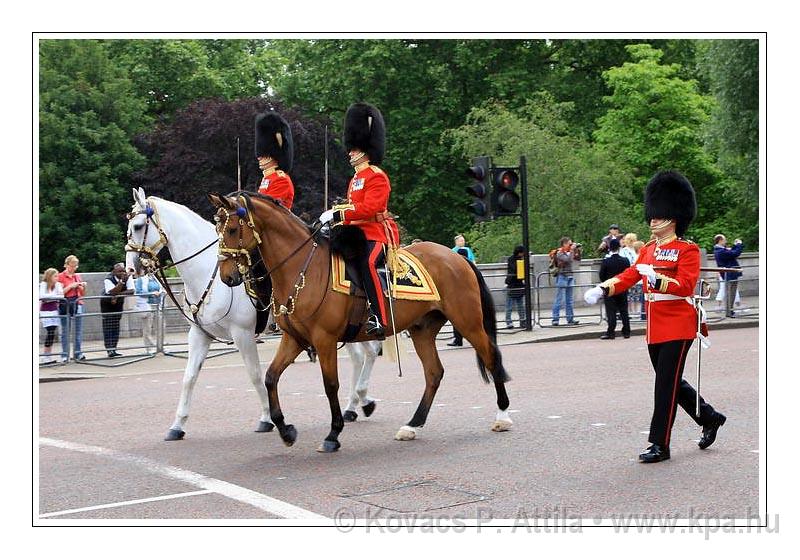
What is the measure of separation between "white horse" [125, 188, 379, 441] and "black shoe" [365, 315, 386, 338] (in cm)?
122

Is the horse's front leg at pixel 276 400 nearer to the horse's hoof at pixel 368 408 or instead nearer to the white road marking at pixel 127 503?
the white road marking at pixel 127 503

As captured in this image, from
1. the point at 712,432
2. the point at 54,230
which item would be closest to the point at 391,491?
the point at 712,432

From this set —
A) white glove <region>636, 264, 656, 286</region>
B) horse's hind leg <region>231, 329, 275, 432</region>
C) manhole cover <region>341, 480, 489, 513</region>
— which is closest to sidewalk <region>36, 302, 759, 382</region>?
horse's hind leg <region>231, 329, 275, 432</region>

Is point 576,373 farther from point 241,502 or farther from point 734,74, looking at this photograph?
point 734,74

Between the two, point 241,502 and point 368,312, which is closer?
point 241,502

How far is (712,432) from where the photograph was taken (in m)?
8.94

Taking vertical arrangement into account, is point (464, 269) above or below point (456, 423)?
above

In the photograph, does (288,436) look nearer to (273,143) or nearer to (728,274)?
(273,143)

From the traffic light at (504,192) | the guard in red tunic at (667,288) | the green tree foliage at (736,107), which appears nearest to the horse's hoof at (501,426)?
the guard in red tunic at (667,288)

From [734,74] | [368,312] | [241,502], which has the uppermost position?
[734,74]

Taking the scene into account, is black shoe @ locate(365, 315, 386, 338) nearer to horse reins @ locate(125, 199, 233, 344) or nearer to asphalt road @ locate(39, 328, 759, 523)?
asphalt road @ locate(39, 328, 759, 523)

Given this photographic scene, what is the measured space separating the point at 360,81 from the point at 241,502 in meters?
29.2

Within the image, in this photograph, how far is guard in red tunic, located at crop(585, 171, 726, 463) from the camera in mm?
8367

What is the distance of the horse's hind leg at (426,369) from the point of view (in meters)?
9.87
